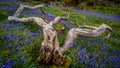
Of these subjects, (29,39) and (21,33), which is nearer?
(29,39)

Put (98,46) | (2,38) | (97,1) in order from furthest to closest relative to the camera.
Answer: (97,1), (98,46), (2,38)

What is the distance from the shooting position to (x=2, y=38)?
6.98 meters

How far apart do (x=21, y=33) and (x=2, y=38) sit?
0.95m

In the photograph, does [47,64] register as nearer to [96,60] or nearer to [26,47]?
[26,47]

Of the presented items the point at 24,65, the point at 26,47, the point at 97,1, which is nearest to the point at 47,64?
the point at 24,65

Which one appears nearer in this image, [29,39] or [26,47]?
[26,47]

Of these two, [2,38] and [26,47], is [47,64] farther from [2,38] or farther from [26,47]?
[2,38]

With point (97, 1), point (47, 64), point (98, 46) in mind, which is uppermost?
point (47, 64)

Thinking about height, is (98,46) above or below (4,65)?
below

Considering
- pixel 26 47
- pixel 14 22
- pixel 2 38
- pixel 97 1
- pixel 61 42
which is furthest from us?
pixel 97 1

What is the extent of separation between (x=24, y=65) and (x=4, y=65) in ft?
Answer: 1.91

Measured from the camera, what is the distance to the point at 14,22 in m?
9.32

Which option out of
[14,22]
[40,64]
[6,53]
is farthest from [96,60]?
[14,22]

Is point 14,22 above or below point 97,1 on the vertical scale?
above
